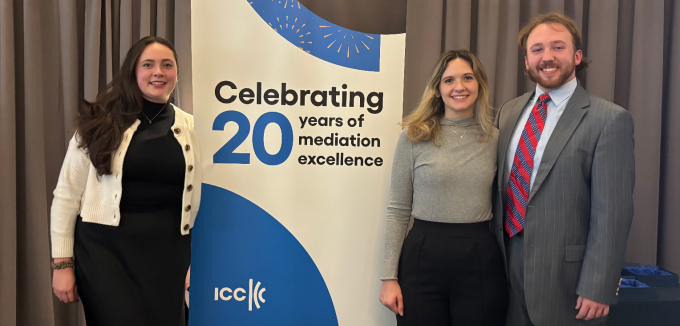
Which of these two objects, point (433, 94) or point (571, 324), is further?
point (433, 94)

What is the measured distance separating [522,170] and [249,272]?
109 centimetres

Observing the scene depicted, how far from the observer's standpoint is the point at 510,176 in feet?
5.31

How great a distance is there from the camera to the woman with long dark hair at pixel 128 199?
1600mm

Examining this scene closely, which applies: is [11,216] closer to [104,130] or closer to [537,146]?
[104,130]

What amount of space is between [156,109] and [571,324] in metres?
1.69

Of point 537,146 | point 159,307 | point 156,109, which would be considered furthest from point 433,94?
point 159,307

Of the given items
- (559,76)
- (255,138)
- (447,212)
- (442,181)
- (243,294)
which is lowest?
(243,294)

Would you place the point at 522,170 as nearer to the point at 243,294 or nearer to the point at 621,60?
the point at 243,294

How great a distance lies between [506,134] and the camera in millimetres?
1683

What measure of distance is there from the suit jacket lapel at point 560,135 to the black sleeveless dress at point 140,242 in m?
1.28

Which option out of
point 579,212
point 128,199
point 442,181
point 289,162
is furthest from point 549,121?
point 128,199

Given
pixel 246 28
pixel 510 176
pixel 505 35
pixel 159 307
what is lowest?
pixel 159 307

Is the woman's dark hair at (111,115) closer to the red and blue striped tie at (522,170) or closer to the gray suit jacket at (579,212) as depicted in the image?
the red and blue striped tie at (522,170)

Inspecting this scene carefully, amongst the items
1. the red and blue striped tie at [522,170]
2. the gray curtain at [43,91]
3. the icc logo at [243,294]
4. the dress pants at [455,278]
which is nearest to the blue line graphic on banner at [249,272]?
the icc logo at [243,294]
